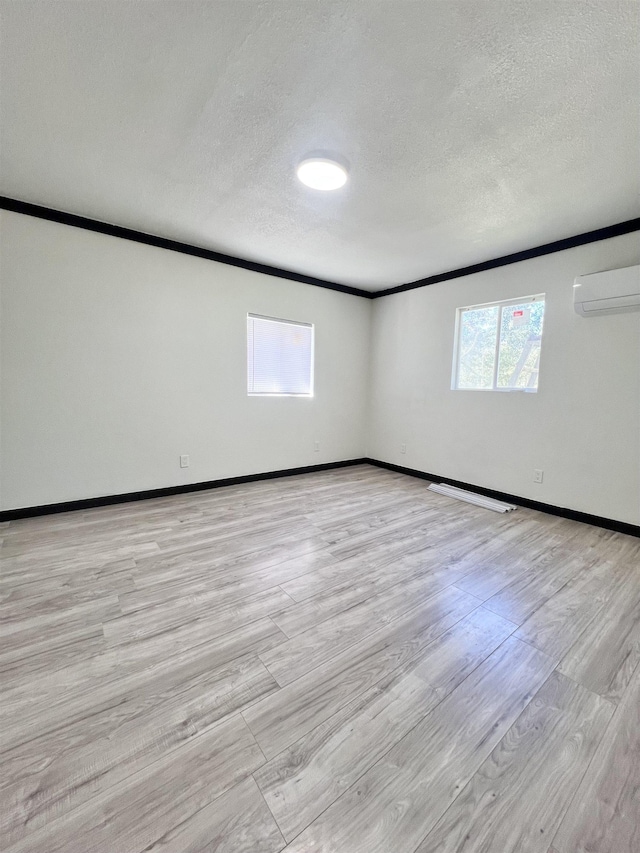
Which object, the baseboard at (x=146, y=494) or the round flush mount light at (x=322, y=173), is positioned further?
the baseboard at (x=146, y=494)

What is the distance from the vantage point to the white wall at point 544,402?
2.88 meters

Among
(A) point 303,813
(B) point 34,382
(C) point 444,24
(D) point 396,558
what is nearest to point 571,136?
(C) point 444,24

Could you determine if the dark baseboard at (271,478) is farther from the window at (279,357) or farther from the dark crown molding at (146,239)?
the dark crown molding at (146,239)

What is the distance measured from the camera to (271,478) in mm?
4445

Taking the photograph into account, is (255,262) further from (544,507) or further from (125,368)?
(544,507)

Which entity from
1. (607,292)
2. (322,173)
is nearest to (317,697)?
(322,173)

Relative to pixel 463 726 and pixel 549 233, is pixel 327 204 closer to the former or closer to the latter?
pixel 549 233

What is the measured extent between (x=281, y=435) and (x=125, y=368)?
1936mm

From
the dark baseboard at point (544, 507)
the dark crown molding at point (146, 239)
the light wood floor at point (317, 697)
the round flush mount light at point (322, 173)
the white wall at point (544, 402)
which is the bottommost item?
the light wood floor at point (317, 697)

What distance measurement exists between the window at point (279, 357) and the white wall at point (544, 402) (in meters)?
1.31

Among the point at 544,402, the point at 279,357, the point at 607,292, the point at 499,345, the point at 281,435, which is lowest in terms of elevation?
the point at 281,435

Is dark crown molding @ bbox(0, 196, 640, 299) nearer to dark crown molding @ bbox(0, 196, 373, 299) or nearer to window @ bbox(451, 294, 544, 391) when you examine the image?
dark crown molding @ bbox(0, 196, 373, 299)

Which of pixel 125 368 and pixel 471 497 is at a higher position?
pixel 125 368

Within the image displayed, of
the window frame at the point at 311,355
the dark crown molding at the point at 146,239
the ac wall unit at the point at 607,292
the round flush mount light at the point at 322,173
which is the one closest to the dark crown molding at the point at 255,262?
the dark crown molding at the point at 146,239
